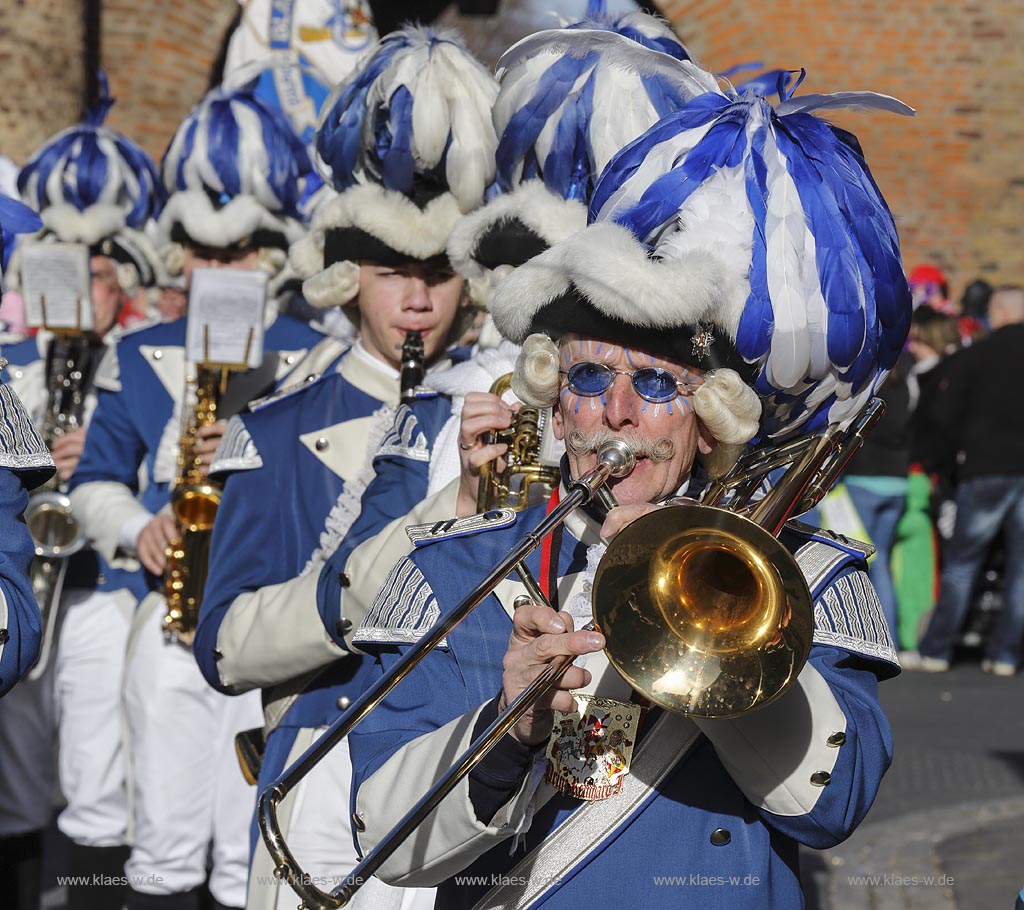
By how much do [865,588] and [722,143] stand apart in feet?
2.40

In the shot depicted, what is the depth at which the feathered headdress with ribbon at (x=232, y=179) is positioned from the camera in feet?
17.8

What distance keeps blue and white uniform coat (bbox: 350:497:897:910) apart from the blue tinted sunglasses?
0.76 ft

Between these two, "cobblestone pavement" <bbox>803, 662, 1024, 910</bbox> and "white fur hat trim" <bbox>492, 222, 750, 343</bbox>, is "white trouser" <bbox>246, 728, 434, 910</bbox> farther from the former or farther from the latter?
"cobblestone pavement" <bbox>803, 662, 1024, 910</bbox>

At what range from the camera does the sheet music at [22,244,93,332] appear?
5695 millimetres

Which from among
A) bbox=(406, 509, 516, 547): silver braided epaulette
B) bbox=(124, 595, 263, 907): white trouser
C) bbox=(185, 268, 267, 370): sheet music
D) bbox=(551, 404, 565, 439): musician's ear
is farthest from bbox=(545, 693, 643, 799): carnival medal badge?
bbox=(185, 268, 267, 370): sheet music

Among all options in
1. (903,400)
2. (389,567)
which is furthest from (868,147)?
(389,567)

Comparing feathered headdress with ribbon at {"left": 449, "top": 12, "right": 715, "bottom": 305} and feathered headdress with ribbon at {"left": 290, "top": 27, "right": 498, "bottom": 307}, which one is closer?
feathered headdress with ribbon at {"left": 449, "top": 12, "right": 715, "bottom": 305}

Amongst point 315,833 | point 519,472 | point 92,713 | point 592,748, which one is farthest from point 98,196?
point 592,748

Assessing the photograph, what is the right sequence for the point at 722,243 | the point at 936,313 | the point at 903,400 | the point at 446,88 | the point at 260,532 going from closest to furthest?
the point at 722,243 → the point at 260,532 → the point at 446,88 → the point at 903,400 → the point at 936,313

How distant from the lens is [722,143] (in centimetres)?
247

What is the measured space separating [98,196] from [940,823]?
13.3 ft

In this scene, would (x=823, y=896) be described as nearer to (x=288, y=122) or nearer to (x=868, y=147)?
(x=288, y=122)

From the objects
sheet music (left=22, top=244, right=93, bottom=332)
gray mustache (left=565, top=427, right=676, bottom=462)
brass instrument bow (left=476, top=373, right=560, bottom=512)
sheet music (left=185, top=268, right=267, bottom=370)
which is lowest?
sheet music (left=22, top=244, right=93, bottom=332)

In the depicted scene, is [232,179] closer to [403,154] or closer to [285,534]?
[403,154]
